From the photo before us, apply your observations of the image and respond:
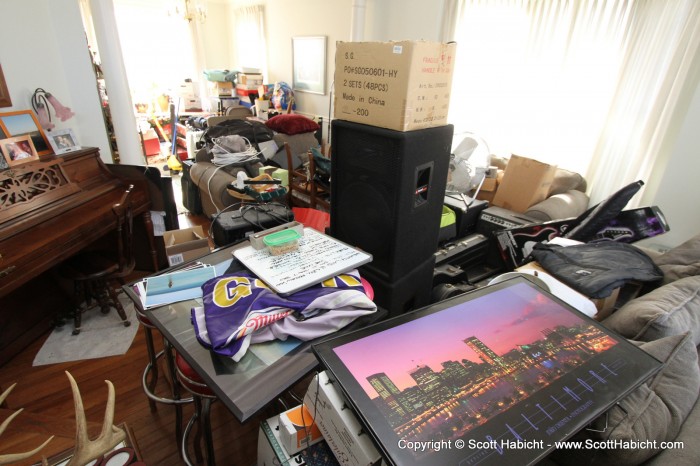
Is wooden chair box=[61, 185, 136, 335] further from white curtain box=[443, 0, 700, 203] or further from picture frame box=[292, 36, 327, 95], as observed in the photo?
picture frame box=[292, 36, 327, 95]

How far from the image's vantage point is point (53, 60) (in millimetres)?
2092

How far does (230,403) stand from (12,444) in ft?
2.30

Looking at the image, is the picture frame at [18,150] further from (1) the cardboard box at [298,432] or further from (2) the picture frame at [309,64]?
(2) the picture frame at [309,64]

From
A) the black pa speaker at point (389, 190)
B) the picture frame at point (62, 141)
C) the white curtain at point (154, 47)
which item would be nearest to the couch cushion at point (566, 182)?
the black pa speaker at point (389, 190)

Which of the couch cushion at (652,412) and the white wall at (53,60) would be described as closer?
the couch cushion at (652,412)

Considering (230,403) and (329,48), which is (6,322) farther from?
(329,48)

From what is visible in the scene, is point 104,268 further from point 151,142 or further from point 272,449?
point 151,142

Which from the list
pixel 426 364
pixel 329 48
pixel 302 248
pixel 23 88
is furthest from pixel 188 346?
pixel 329 48

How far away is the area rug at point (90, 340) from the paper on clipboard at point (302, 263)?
1425 millimetres

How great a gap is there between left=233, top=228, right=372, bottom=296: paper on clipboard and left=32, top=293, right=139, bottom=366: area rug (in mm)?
1425

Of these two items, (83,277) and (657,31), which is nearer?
(83,277)

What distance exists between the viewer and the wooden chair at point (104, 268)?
6.31ft

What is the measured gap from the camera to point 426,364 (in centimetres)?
76

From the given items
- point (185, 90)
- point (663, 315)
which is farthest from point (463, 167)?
point (185, 90)
